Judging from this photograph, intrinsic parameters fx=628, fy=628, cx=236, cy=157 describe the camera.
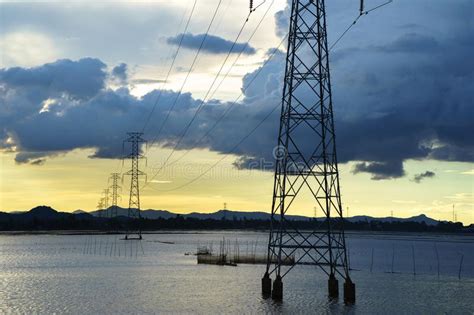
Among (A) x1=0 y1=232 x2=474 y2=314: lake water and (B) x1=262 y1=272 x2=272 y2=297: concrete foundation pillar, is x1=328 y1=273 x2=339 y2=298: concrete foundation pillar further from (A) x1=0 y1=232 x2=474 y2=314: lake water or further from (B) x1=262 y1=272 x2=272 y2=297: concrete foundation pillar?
(B) x1=262 y1=272 x2=272 y2=297: concrete foundation pillar

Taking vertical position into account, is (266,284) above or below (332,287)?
above

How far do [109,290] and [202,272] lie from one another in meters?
26.0

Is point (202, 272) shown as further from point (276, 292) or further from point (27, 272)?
point (276, 292)

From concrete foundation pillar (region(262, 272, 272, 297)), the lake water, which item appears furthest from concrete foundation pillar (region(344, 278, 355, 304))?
concrete foundation pillar (region(262, 272, 272, 297))

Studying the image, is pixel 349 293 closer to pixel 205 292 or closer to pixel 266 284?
pixel 266 284

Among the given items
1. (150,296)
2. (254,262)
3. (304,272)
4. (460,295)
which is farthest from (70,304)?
(254,262)

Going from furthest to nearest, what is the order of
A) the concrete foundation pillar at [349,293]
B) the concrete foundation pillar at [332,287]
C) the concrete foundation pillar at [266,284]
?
the concrete foundation pillar at [332,287]
the concrete foundation pillar at [266,284]
the concrete foundation pillar at [349,293]

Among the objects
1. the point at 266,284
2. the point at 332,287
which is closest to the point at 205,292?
the point at 266,284

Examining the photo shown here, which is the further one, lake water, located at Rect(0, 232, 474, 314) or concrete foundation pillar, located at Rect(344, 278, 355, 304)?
lake water, located at Rect(0, 232, 474, 314)

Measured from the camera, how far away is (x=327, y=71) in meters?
49.0

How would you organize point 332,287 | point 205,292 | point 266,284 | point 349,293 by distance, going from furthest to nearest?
1. point 205,292
2. point 332,287
3. point 266,284
4. point 349,293

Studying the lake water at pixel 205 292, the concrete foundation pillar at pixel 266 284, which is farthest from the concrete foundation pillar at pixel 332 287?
the concrete foundation pillar at pixel 266 284

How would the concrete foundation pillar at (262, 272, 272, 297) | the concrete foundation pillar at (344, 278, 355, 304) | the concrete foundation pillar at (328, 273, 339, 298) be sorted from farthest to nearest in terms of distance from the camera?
the concrete foundation pillar at (328, 273, 339, 298) < the concrete foundation pillar at (262, 272, 272, 297) < the concrete foundation pillar at (344, 278, 355, 304)

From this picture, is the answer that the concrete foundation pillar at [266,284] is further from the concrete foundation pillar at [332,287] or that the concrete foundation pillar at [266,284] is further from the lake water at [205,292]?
the concrete foundation pillar at [332,287]
